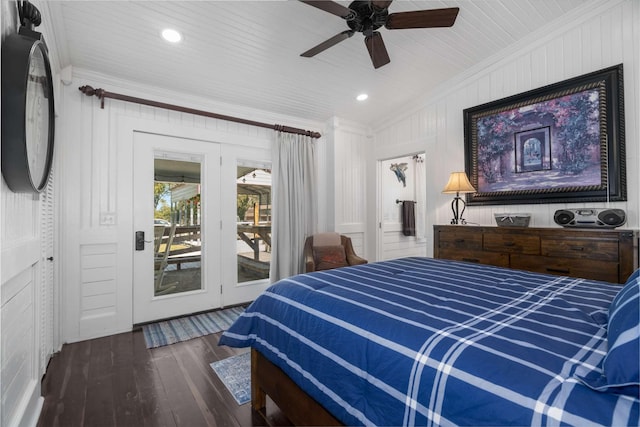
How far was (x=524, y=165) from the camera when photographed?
3100mm

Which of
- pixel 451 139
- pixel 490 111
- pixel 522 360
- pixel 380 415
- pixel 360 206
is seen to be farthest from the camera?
pixel 360 206

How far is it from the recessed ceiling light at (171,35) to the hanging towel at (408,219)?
14.1ft

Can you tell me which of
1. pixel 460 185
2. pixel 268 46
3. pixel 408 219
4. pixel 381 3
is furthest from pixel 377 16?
pixel 408 219

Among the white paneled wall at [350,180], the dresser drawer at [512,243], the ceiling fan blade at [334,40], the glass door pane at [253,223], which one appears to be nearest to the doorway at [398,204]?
the white paneled wall at [350,180]

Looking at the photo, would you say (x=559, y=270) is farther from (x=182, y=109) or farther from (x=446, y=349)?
(x=182, y=109)

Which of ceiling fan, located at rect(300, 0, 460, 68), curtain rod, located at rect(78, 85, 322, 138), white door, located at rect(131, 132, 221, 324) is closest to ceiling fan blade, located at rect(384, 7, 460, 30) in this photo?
ceiling fan, located at rect(300, 0, 460, 68)

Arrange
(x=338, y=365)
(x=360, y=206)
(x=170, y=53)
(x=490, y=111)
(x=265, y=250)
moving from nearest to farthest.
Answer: (x=338, y=365), (x=170, y=53), (x=490, y=111), (x=265, y=250), (x=360, y=206)

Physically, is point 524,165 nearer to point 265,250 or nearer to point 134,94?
point 265,250

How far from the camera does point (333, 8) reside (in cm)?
197

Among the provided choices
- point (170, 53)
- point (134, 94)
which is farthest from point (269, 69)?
point (134, 94)

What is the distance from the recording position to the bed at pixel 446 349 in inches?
28.3

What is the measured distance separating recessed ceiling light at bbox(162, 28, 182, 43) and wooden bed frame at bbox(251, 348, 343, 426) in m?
2.60

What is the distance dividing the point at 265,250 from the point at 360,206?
1677 millimetres

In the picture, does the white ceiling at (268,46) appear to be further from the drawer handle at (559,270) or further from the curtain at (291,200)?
the drawer handle at (559,270)
